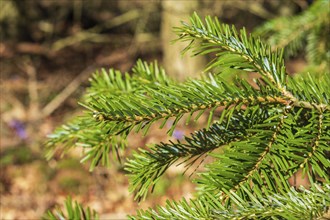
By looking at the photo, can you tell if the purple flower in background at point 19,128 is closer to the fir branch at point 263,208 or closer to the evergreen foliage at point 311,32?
the evergreen foliage at point 311,32

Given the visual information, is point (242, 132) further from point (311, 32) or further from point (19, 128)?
point (19, 128)

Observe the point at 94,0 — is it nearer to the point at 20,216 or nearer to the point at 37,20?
the point at 37,20


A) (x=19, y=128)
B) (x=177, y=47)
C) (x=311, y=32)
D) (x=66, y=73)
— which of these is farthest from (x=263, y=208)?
(x=66, y=73)

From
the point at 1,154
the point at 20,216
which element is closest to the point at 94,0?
the point at 1,154

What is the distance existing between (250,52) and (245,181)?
0.25 meters

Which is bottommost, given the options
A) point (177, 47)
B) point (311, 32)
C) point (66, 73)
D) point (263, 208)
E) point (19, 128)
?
point (263, 208)

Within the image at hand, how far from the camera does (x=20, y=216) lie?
3.58 metres

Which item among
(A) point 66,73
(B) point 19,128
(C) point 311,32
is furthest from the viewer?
(A) point 66,73

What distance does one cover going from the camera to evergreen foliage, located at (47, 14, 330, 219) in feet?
2.35

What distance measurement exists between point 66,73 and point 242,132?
23.1 ft

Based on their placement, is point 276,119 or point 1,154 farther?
point 1,154

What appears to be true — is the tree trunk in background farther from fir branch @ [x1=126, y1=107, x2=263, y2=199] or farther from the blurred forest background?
fir branch @ [x1=126, y1=107, x2=263, y2=199]

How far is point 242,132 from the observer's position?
83 centimetres

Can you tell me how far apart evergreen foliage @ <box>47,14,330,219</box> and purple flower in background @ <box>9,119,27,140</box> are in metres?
4.38
